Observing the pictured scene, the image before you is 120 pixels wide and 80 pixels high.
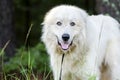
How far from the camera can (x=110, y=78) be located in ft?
28.9

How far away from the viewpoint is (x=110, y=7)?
1070cm

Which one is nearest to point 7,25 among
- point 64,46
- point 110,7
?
point 110,7

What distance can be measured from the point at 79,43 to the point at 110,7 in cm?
300

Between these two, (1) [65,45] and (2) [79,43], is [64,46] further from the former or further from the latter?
(2) [79,43]

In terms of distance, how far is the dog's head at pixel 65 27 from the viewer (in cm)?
761

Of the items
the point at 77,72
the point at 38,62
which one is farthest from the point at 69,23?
the point at 38,62

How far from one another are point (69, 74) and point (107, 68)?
33.4 inches

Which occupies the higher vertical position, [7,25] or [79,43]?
[79,43]

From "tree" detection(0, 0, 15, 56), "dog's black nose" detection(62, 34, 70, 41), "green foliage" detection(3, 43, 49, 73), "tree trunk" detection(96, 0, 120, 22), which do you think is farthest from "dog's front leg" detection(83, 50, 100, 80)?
"tree" detection(0, 0, 15, 56)

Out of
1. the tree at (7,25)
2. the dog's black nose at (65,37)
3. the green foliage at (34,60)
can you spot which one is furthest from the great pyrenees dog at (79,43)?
the tree at (7,25)

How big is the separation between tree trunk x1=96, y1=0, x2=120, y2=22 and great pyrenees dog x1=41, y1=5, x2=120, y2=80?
1.63 m

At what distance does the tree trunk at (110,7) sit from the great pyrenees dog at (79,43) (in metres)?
1.63

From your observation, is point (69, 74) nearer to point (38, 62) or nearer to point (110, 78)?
point (110, 78)

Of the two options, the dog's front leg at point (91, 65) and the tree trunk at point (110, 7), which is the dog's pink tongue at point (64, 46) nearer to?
the dog's front leg at point (91, 65)
